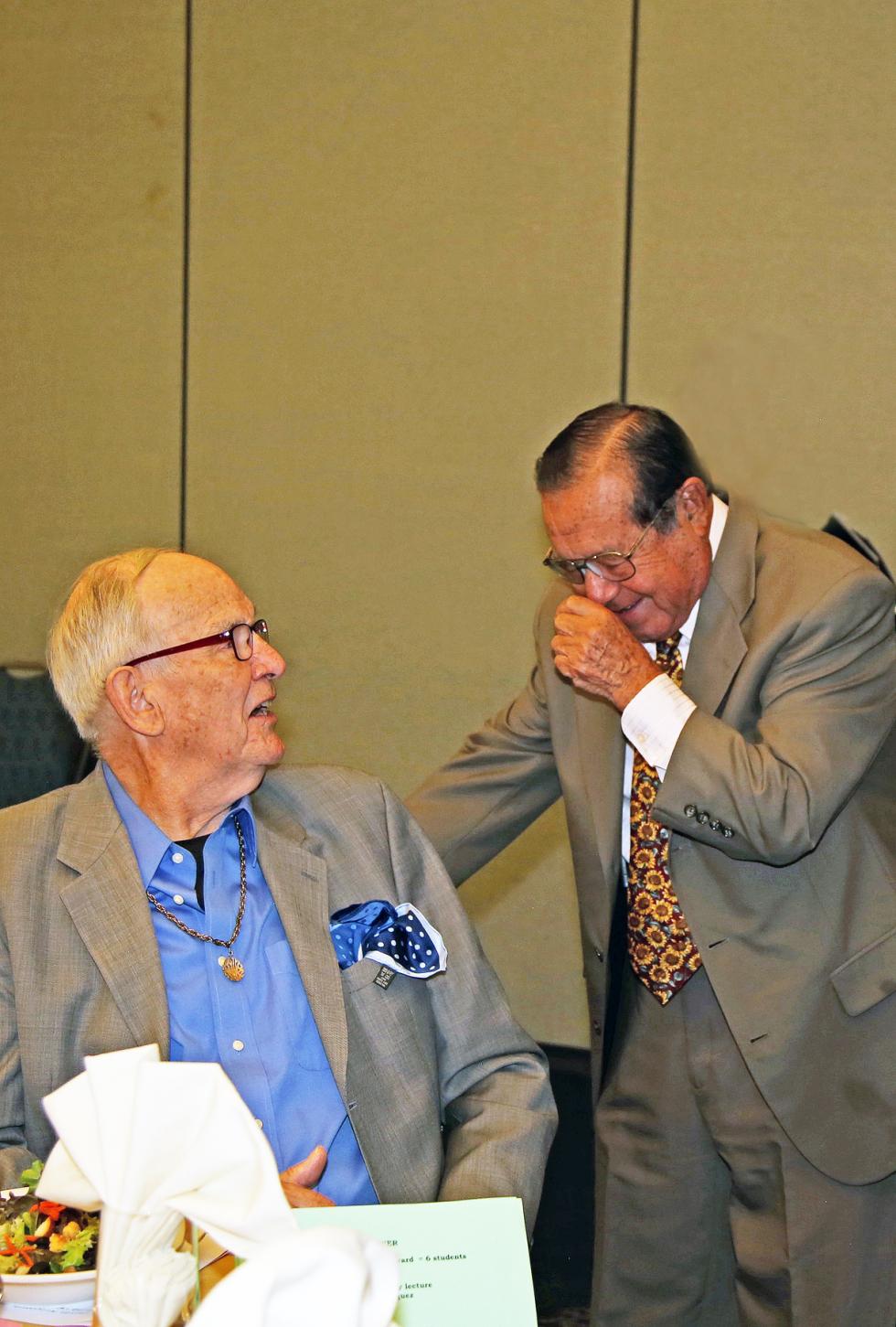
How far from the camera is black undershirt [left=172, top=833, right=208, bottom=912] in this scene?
1962mm

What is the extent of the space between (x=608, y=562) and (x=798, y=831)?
54 cm

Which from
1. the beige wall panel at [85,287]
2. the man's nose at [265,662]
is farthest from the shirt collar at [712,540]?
the beige wall panel at [85,287]

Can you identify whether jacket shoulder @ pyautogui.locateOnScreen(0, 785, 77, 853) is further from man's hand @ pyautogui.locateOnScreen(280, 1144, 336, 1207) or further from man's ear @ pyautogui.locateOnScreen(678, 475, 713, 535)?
man's ear @ pyautogui.locateOnScreen(678, 475, 713, 535)

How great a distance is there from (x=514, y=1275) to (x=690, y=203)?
11.2ft

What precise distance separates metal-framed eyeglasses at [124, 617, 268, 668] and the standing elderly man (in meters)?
0.62

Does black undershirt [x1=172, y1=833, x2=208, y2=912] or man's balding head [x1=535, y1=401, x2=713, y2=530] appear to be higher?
man's balding head [x1=535, y1=401, x2=713, y2=530]

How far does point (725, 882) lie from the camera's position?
2.38 metres

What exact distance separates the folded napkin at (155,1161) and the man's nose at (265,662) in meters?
1.02

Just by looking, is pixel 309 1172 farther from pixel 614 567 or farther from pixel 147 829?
pixel 614 567

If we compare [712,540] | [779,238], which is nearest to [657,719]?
[712,540]

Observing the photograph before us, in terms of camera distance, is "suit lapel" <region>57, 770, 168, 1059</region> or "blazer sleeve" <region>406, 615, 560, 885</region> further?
"blazer sleeve" <region>406, 615, 560, 885</region>

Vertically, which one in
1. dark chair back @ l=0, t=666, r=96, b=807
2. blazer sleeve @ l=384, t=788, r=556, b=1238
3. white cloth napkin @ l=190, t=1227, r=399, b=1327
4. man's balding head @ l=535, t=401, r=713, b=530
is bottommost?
blazer sleeve @ l=384, t=788, r=556, b=1238

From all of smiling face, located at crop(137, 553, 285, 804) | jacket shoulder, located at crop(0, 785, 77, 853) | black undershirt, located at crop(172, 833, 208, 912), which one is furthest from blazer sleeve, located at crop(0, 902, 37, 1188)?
smiling face, located at crop(137, 553, 285, 804)

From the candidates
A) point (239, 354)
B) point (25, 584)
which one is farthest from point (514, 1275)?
point (25, 584)
